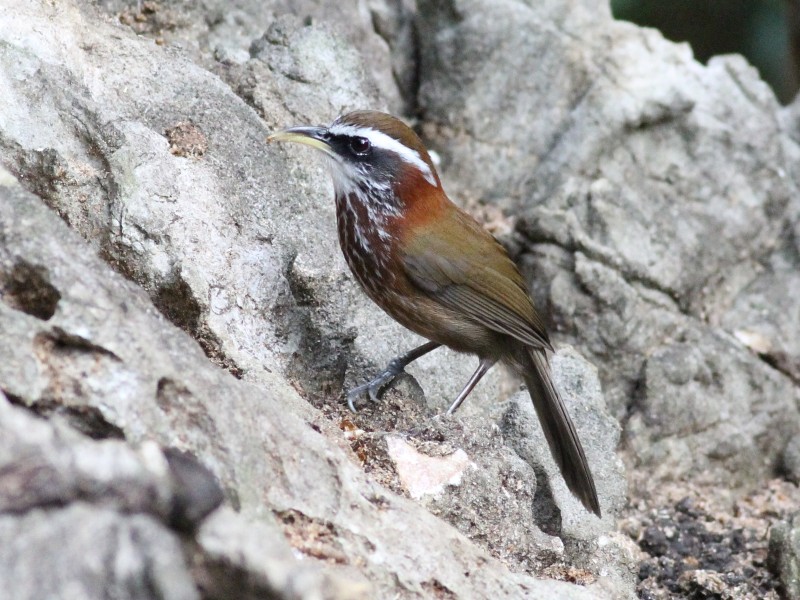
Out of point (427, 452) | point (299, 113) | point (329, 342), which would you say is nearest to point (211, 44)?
→ point (299, 113)

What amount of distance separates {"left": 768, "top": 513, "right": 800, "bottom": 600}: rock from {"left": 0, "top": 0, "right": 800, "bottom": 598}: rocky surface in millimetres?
21

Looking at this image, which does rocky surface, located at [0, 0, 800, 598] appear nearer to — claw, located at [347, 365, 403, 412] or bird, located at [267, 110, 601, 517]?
claw, located at [347, 365, 403, 412]

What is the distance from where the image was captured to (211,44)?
19.1 feet

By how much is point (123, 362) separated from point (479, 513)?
65.1 inches

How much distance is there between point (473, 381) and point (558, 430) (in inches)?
20.2

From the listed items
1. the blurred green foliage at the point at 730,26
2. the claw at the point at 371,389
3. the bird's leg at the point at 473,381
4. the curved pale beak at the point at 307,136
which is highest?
the blurred green foliage at the point at 730,26

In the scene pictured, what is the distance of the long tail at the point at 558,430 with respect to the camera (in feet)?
14.2

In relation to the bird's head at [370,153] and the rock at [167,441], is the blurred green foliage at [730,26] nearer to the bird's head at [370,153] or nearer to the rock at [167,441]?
the bird's head at [370,153]

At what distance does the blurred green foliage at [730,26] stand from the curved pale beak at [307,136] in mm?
5933

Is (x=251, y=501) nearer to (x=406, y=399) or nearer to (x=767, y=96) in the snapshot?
(x=406, y=399)

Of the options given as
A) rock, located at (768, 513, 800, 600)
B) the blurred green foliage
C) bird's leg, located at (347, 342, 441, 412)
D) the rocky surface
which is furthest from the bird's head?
the blurred green foliage

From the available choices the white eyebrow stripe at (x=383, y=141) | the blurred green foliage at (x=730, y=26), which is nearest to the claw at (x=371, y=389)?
the white eyebrow stripe at (x=383, y=141)

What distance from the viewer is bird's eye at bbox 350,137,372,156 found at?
468 cm

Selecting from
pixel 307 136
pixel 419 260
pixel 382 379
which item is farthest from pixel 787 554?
pixel 307 136
